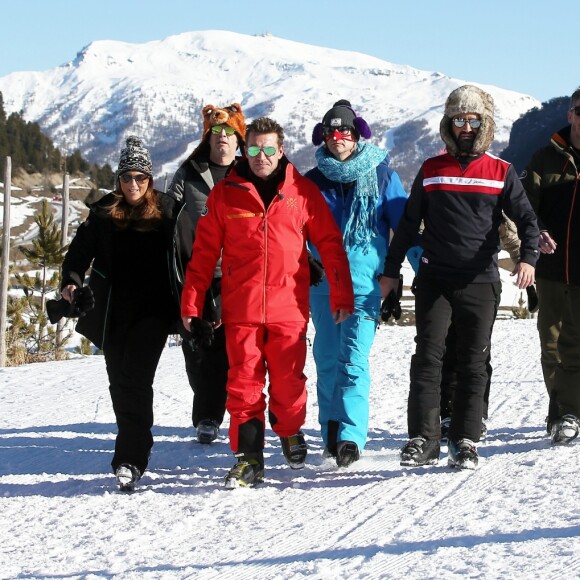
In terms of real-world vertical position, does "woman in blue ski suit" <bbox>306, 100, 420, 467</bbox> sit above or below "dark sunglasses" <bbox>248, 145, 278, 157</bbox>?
below

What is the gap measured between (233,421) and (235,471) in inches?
9.9

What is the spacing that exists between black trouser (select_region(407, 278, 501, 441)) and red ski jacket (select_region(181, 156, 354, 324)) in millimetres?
448

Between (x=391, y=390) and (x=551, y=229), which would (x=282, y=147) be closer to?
(x=551, y=229)

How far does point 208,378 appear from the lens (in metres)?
5.96

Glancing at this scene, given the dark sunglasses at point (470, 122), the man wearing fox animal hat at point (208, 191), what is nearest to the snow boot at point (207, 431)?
the man wearing fox animal hat at point (208, 191)

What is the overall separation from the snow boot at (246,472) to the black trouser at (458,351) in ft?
2.67

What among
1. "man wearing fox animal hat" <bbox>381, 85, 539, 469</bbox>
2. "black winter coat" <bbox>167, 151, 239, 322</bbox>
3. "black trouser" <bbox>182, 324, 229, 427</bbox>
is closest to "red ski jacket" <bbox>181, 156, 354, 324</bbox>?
"man wearing fox animal hat" <bbox>381, 85, 539, 469</bbox>

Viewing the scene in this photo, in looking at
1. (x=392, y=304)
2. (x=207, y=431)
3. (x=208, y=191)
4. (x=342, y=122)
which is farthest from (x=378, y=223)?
(x=207, y=431)

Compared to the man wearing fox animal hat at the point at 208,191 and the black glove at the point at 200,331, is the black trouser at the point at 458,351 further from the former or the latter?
the man wearing fox animal hat at the point at 208,191

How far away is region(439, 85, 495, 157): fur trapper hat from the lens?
4695 millimetres

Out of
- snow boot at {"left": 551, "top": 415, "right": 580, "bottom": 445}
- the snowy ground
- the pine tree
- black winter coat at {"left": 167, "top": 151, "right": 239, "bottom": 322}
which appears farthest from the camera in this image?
the pine tree

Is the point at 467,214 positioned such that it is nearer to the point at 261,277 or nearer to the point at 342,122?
the point at 342,122

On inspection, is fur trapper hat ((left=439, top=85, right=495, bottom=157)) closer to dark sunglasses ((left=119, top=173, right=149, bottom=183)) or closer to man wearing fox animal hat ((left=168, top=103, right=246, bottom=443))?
man wearing fox animal hat ((left=168, top=103, right=246, bottom=443))

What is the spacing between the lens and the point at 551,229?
17.4 ft
